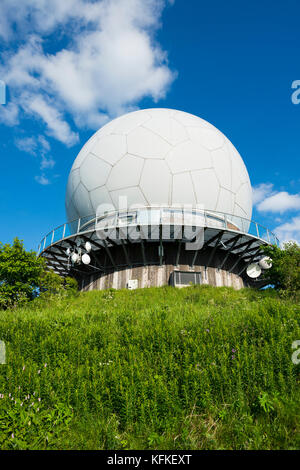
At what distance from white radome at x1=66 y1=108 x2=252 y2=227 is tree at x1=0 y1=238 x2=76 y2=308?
4.93 meters

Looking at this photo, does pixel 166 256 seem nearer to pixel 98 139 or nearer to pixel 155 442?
pixel 98 139

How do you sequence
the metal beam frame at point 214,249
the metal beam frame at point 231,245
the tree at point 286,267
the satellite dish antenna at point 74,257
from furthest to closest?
the satellite dish antenna at point 74,257, the metal beam frame at point 231,245, the metal beam frame at point 214,249, the tree at point 286,267

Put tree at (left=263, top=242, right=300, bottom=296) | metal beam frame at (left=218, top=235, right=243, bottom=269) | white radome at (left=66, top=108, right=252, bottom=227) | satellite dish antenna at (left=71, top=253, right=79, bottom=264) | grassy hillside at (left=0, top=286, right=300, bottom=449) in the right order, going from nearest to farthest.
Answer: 1. grassy hillside at (left=0, top=286, right=300, bottom=449)
2. tree at (left=263, top=242, right=300, bottom=296)
3. metal beam frame at (left=218, top=235, right=243, bottom=269)
4. white radome at (left=66, top=108, right=252, bottom=227)
5. satellite dish antenna at (left=71, top=253, right=79, bottom=264)

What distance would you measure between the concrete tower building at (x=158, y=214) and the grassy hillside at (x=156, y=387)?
32.0ft

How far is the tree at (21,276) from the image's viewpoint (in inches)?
549

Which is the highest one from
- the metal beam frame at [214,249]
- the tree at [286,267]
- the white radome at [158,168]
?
the white radome at [158,168]

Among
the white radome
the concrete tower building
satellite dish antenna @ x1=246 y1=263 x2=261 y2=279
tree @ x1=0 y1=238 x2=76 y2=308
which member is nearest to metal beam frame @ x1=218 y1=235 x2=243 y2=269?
the concrete tower building

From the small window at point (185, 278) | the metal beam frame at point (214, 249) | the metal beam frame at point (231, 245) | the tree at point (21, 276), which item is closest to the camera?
the tree at point (21, 276)

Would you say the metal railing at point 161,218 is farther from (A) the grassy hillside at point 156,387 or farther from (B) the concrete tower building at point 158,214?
(A) the grassy hillside at point 156,387

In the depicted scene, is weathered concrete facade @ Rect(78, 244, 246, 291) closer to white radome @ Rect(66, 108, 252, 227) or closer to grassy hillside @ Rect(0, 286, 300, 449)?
white radome @ Rect(66, 108, 252, 227)

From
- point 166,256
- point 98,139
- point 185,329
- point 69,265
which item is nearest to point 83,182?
point 98,139

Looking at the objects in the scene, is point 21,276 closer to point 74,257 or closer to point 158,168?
point 74,257

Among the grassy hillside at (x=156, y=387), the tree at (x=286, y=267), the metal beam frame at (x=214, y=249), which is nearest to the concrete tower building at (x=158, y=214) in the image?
the metal beam frame at (x=214, y=249)

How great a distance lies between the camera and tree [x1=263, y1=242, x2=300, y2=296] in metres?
12.8
